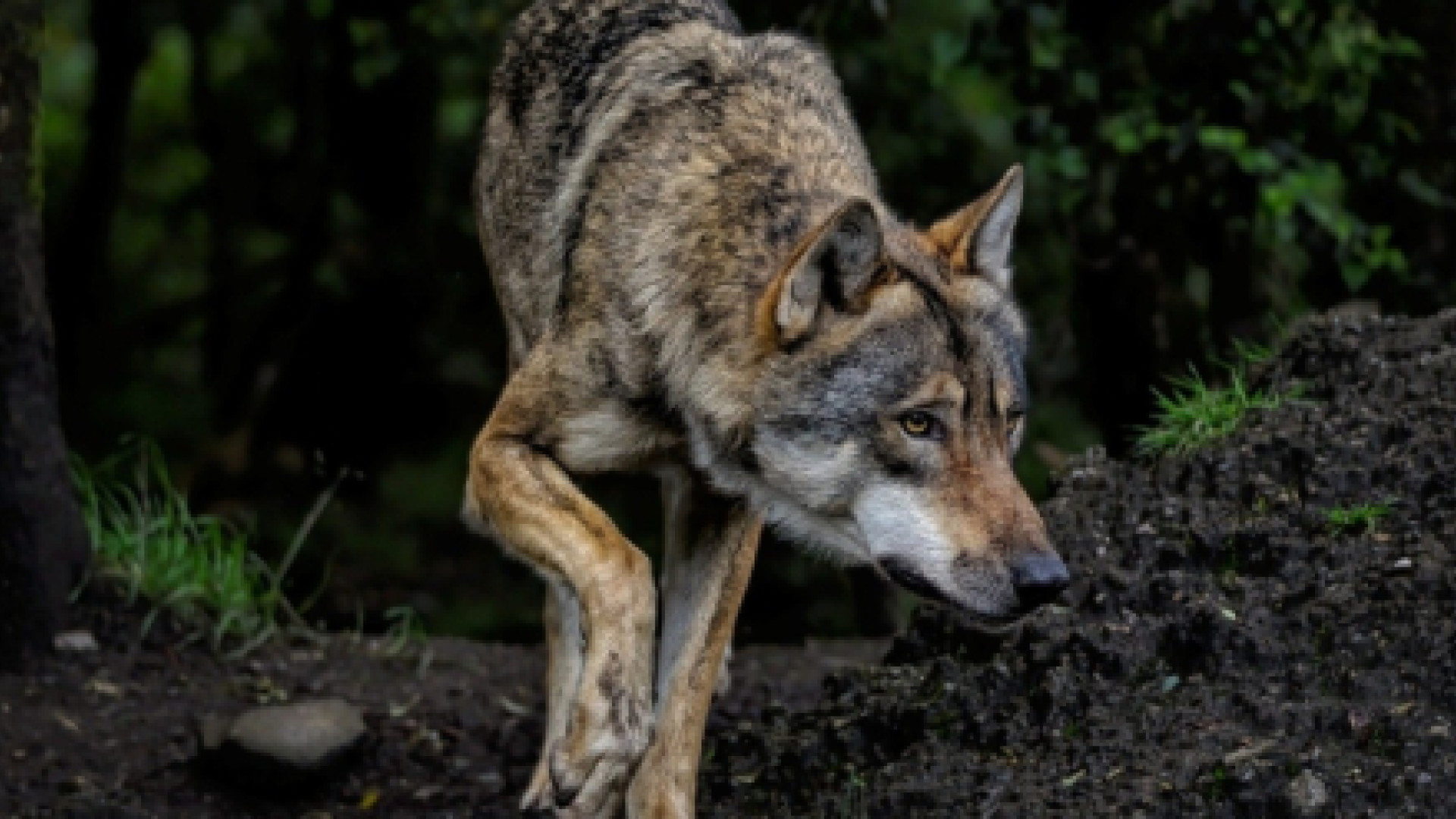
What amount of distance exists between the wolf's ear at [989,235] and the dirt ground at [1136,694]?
2.76 feet

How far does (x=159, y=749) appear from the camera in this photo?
21.8 feet

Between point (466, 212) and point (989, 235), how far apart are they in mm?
6478

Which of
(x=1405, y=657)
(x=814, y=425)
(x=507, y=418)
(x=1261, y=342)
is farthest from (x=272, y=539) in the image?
(x=1405, y=657)

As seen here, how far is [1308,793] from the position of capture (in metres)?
4.32

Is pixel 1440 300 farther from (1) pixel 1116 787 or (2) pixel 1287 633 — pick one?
(1) pixel 1116 787

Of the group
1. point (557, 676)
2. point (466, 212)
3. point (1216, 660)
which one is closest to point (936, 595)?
point (1216, 660)

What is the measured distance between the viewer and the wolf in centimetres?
481

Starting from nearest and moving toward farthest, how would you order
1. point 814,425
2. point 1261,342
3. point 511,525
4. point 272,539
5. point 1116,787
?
1. point 1116,787
2. point 814,425
3. point 511,525
4. point 1261,342
5. point 272,539

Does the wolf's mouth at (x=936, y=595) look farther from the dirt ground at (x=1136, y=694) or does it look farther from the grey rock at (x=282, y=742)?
the grey rock at (x=282, y=742)

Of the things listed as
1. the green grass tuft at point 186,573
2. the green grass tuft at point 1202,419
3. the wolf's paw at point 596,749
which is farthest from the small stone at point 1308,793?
the green grass tuft at point 186,573

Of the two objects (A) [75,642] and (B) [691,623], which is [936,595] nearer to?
(B) [691,623]

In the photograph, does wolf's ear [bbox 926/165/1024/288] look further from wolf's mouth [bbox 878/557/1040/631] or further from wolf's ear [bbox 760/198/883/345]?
wolf's mouth [bbox 878/557/1040/631]

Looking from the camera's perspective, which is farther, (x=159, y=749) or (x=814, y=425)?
(x=159, y=749)

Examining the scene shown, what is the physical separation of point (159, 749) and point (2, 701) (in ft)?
1.76
